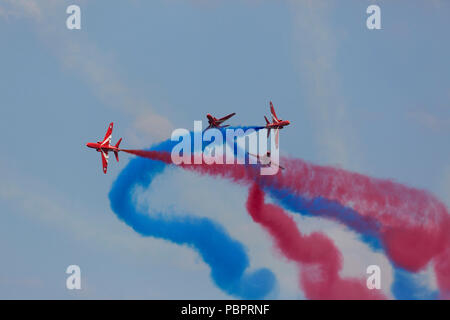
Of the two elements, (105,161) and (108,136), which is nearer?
(105,161)

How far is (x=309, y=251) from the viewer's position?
114938mm

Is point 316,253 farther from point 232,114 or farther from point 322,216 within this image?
point 232,114

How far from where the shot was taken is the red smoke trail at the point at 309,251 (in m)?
113

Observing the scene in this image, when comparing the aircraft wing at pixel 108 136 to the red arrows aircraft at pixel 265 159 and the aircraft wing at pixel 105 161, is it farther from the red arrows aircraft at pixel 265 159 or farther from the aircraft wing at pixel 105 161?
the red arrows aircraft at pixel 265 159

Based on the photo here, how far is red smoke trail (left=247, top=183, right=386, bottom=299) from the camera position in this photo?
113 m

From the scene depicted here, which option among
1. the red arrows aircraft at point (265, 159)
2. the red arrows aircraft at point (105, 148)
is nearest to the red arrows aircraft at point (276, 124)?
the red arrows aircraft at point (265, 159)

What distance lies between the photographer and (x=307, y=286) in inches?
4449

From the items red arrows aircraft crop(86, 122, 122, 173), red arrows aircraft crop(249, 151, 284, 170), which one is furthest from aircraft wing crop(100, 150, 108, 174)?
red arrows aircraft crop(249, 151, 284, 170)

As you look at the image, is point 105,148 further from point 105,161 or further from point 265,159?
point 265,159

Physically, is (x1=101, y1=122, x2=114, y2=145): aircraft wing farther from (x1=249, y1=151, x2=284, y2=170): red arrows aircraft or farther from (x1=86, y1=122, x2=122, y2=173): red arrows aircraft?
(x1=249, y1=151, x2=284, y2=170): red arrows aircraft

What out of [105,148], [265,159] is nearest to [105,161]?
[105,148]

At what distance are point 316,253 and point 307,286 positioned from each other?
3922 millimetres

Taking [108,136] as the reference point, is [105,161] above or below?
below
